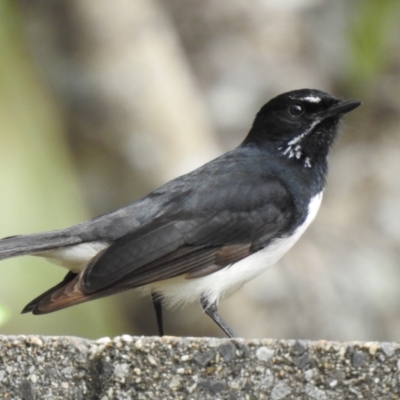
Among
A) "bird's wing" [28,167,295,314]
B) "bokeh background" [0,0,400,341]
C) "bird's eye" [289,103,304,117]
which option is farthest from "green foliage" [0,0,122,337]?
"bird's eye" [289,103,304,117]

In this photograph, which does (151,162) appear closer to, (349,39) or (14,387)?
(349,39)

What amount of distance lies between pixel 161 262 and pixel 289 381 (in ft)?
7.40

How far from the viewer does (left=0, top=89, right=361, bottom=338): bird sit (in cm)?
515

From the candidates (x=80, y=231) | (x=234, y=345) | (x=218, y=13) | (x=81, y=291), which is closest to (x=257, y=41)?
(x=218, y=13)

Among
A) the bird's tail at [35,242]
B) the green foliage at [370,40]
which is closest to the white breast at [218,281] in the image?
the bird's tail at [35,242]

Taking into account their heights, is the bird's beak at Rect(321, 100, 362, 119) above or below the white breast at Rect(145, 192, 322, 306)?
above

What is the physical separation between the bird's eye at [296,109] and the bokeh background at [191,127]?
174 centimetres

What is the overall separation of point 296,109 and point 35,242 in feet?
6.33

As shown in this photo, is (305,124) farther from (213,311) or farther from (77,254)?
(77,254)

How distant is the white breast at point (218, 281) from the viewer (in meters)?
5.52

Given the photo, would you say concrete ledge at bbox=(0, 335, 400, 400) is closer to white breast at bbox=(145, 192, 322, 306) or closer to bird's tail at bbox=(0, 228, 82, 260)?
bird's tail at bbox=(0, 228, 82, 260)

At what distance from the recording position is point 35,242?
5301mm

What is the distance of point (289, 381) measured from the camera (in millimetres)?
3045

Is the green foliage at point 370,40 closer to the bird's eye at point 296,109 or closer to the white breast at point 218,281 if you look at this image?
the bird's eye at point 296,109
